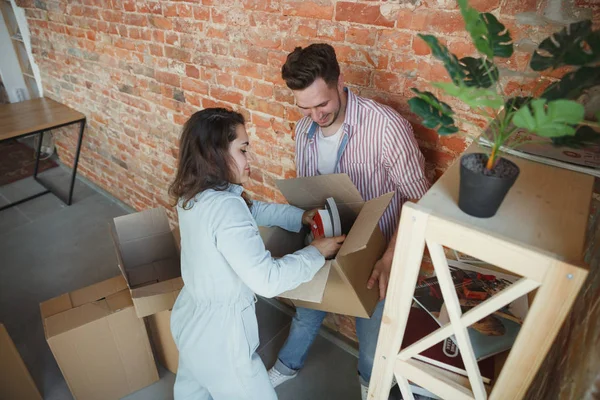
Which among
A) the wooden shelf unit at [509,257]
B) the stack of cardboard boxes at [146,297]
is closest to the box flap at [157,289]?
the stack of cardboard boxes at [146,297]

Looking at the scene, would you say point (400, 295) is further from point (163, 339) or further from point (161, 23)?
point (161, 23)

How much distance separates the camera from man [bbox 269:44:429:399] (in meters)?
1.31

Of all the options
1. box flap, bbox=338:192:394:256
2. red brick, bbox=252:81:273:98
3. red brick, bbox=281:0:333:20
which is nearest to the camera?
box flap, bbox=338:192:394:256

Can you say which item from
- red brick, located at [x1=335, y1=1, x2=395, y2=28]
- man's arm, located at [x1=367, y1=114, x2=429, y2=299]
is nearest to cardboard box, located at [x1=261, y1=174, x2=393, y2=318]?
man's arm, located at [x1=367, y1=114, x2=429, y2=299]

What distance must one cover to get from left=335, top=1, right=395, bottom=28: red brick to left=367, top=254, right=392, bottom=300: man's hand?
0.82m

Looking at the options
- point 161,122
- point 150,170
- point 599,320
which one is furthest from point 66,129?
point 599,320

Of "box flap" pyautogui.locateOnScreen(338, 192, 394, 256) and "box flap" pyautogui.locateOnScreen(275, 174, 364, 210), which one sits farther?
"box flap" pyautogui.locateOnScreen(275, 174, 364, 210)

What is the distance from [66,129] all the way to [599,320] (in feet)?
13.3

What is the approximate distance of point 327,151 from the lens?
1.54m

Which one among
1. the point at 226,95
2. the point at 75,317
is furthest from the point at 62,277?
the point at 226,95

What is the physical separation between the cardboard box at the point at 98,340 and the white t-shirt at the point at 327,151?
1.04 meters

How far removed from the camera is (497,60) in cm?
117

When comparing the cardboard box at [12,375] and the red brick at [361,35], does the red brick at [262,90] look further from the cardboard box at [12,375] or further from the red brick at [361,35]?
the cardboard box at [12,375]

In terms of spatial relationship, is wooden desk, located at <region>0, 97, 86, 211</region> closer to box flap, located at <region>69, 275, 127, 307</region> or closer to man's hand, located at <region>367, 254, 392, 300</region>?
box flap, located at <region>69, 275, 127, 307</region>
